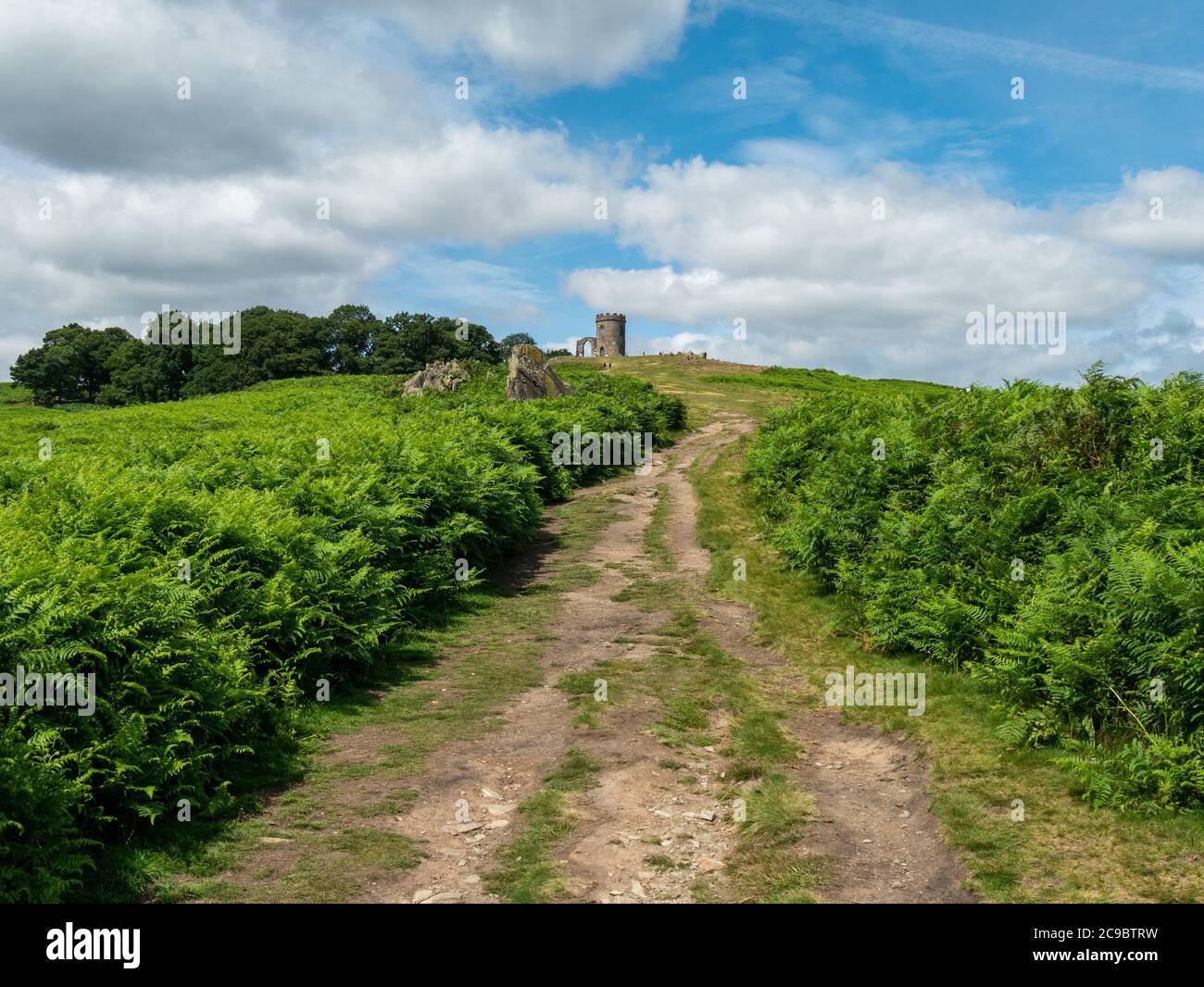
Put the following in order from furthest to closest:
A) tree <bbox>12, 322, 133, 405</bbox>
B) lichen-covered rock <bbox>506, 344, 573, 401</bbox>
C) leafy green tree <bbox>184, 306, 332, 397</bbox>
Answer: tree <bbox>12, 322, 133, 405</bbox>
leafy green tree <bbox>184, 306, 332, 397</bbox>
lichen-covered rock <bbox>506, 344, 573, 401</bbox>

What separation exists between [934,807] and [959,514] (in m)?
5.88

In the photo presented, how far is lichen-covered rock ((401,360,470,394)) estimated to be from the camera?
4488cm

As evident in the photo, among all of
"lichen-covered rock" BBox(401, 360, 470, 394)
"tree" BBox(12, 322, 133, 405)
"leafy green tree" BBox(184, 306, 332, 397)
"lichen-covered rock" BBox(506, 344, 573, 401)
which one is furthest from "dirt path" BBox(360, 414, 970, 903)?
"tree" BBox(12, 322, 133, 405)

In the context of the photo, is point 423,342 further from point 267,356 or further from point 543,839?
point 543,839

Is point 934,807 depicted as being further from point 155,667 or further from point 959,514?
point 155,667

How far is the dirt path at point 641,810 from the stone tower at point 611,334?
88.2 m

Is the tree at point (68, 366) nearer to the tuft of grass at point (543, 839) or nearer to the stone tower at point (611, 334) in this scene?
the stone tower at point (611, 334)

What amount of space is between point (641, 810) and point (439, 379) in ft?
131

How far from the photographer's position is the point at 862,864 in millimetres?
7016

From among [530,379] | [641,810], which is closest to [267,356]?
[530,379]

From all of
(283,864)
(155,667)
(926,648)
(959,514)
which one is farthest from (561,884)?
(959,514)

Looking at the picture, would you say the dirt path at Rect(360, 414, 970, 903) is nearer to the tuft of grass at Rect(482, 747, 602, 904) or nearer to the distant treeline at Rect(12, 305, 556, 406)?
the tuft of grass at Rect(482, 747, 602, 904)

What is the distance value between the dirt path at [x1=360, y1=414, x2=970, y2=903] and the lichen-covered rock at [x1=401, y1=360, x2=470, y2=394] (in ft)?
111

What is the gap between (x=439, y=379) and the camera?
45.8 meters
